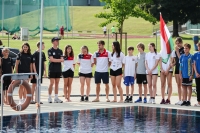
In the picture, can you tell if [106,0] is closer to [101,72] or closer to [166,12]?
[101,72]

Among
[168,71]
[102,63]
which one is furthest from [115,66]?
[168,71]

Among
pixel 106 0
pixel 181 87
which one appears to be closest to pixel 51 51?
pixel 181 87

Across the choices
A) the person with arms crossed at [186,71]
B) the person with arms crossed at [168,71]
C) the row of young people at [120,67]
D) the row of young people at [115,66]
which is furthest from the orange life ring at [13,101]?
the person with arms crossed at [186,71]

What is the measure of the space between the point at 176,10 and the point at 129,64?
53.6 metres

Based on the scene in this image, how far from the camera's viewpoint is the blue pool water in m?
14.2

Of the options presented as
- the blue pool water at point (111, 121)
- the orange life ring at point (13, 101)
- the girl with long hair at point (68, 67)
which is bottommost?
the blue pool water at point (111, 121)

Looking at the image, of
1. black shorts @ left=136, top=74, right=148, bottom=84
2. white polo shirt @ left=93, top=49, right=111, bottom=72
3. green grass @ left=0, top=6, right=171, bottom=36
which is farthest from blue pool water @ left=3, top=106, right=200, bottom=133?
green grass @ left=0, top=6, right=171, bottom=36

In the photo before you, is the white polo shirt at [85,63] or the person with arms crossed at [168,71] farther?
the white polo shirt at [85,63]

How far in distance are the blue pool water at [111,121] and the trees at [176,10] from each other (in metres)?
55.0

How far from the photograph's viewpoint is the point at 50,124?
48.8ft

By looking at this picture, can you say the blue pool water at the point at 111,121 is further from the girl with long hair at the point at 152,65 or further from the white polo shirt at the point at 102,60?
the white polo shirt at the point at 102,60

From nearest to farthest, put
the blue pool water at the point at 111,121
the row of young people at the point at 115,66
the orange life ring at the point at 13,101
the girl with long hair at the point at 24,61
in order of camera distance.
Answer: the blue pool water at the point at 111,121, the orange life ring at the point at 13,101, the girl with long hair at the point at 24,61, the row of young people at the point at 115,66

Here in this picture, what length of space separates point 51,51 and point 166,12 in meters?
55.0

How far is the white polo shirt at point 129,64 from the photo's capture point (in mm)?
19047
